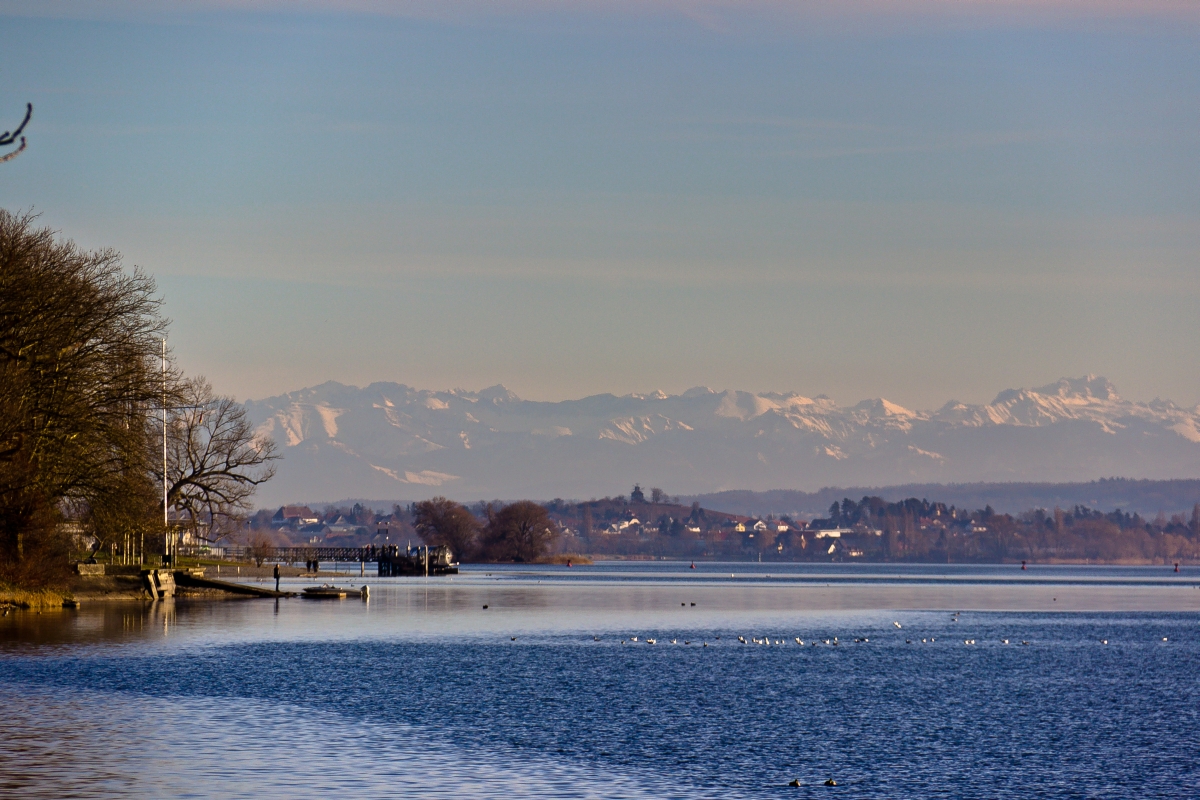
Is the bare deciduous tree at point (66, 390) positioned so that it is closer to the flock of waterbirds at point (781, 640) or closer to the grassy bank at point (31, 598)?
the grassy bank at point (31, 598)

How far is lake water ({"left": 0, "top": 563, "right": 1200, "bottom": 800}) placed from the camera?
26703 millimetres

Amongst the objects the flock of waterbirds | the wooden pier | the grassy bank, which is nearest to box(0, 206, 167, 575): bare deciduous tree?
the grassy bank

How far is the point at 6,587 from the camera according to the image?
7006 cm

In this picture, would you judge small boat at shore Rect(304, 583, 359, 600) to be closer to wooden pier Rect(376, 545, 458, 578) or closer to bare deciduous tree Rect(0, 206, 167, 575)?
bare deciduous tree Rect(0, 206, 167, 575)

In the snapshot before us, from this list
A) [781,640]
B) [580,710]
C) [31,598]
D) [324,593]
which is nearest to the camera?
[580,710]

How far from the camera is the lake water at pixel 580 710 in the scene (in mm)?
26703

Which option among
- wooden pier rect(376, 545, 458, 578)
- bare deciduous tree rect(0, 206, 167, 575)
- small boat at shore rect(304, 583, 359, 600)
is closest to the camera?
bare deciduous tree rect(0, 206, 167, 575)

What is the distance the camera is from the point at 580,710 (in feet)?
123

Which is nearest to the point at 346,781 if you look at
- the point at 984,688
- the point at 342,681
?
the point at 342,681

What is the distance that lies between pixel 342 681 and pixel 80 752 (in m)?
15.6

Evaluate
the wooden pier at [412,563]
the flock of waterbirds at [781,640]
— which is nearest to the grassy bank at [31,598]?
the flock of waterbirds at [781,640]

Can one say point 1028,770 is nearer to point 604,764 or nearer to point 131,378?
point 604,764

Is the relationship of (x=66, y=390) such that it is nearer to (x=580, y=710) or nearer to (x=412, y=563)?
(x=580, y=710)

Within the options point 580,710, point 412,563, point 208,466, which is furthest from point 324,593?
point 412,563
